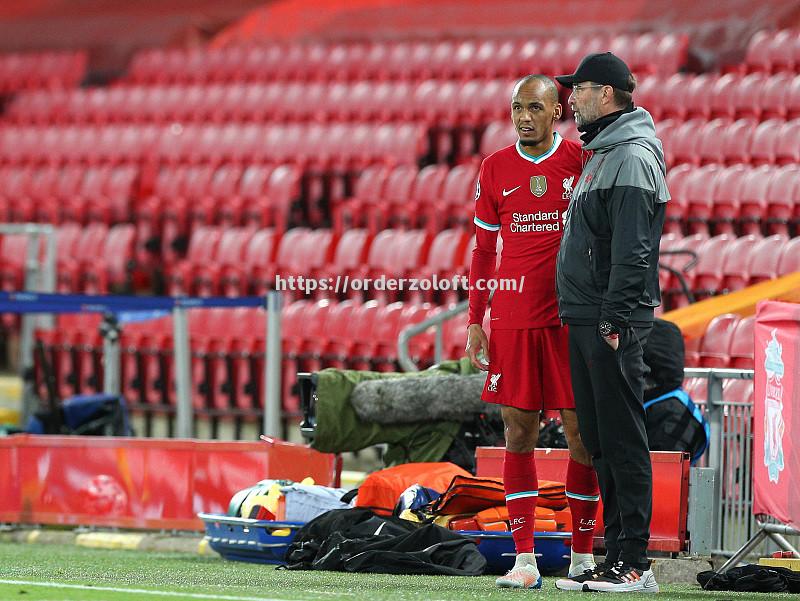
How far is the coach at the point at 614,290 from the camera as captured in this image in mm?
4582

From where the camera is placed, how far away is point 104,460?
306 inches

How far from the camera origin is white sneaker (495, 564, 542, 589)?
4840 millimetres

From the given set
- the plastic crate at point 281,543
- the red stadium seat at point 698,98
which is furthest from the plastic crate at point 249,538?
the red stadium seat at point 698,98

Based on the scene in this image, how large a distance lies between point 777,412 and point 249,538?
2.26 metres

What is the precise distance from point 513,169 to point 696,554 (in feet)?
6.07

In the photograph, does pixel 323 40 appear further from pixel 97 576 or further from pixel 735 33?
pixel 97 576

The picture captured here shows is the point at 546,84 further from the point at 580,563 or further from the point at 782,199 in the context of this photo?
the point at 782,199

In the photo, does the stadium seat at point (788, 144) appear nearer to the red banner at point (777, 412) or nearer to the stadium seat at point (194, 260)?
the stadium seat at point (194, 260)

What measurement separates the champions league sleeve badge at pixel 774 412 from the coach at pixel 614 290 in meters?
0.87

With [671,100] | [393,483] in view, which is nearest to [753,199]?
[671,100]

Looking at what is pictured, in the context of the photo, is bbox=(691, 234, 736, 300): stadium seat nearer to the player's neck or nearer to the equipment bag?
the equipment bag

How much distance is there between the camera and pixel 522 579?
4.85m

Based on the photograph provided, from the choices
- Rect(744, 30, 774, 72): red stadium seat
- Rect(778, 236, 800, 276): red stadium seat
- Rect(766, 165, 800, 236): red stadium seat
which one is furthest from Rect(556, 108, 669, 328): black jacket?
Rect(744, 30, 774, 72): red stadium seat

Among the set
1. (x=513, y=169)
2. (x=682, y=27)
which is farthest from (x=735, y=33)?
(x=513, y=169)
